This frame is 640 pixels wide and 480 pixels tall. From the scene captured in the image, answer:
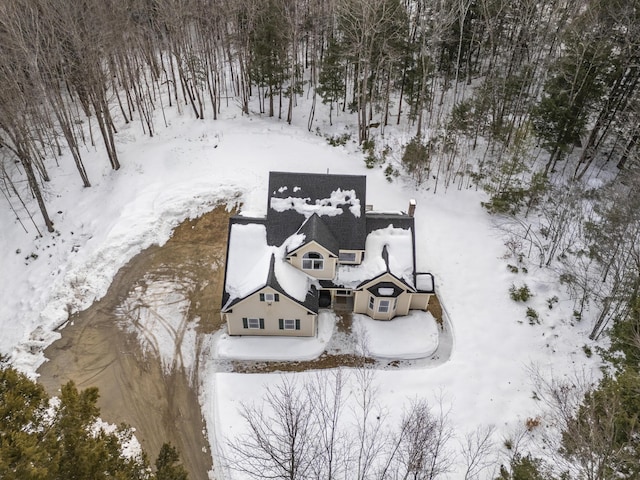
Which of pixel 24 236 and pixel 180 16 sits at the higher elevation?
pixel 180 16

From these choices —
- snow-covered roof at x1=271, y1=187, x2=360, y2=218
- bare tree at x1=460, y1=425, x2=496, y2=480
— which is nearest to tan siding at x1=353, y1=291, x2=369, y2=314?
snow-covered roof at x1=271, y1=187, x2=360, y2=218

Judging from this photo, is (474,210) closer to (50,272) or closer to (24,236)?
(50,272)

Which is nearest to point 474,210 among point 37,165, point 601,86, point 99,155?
point 601,86

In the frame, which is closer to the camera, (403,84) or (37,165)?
(37,165)

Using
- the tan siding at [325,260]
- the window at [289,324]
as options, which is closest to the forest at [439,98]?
the tan siding at [325,260]

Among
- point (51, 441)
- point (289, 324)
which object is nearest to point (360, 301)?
point (289, 324)

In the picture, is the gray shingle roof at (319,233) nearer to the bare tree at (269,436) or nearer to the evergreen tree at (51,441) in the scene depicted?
the bare tree at (269,436)

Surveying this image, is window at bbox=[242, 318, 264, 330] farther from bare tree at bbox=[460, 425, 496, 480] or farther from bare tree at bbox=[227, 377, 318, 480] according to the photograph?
bare tree at bbox=[460, 425, 496, 480]
